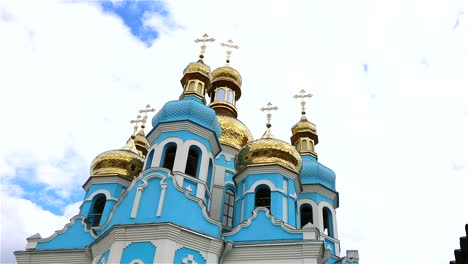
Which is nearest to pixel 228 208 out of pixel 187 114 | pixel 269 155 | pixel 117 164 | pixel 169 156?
pixel 269 155

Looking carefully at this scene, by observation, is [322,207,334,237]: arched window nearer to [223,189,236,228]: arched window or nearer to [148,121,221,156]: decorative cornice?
[223,189,236,228]: arched window

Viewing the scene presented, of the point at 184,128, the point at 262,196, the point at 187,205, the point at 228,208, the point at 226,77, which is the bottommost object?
the point at 187,205

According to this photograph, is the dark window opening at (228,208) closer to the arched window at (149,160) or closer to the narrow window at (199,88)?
the arched window at (149,160)

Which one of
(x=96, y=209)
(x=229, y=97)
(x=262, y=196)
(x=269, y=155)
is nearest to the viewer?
(x=262, y=196)

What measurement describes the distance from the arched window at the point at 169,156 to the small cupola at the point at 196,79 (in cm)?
279

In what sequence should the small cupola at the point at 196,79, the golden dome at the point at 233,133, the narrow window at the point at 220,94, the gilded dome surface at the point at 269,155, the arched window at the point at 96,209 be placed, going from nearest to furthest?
the gilded dome surface at the point at 269,155 → the arched window at the point at 96,209 → the small cupola at the point at 196,79 → the golden dome at the point at 233,133 → the narrow window at the point at 220,94

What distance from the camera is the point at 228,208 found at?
16.3 meters

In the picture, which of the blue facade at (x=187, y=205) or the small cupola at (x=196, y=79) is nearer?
the blue facade at (x=187, y=205)

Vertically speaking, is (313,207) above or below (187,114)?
below

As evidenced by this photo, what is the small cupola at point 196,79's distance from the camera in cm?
1641

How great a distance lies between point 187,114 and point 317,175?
20.9 ft

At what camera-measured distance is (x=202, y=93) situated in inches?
656

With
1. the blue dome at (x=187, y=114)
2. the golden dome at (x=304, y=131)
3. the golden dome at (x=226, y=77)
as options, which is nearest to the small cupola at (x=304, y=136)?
the golden dome at (x=304, y=131)

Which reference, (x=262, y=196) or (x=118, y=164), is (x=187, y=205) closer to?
(x=262, y=196)
